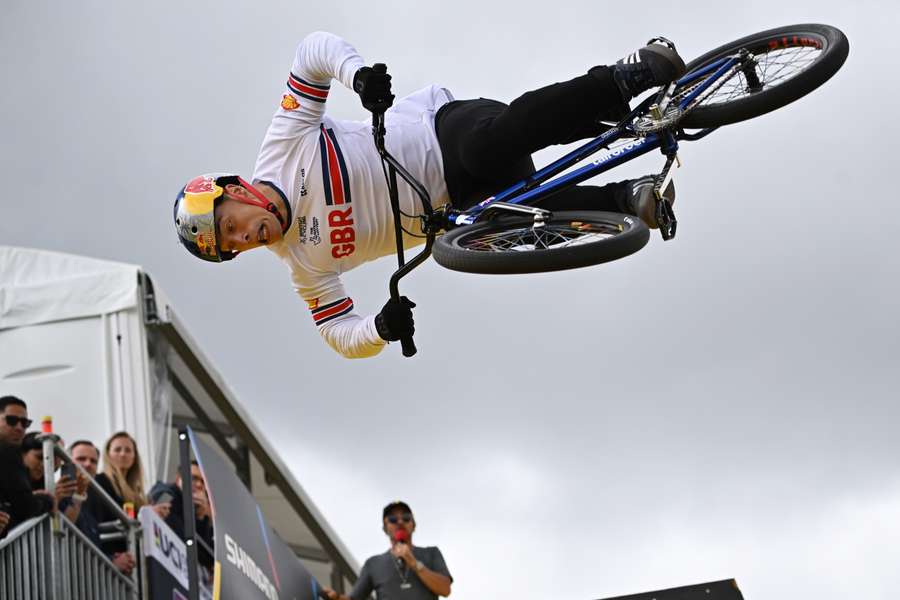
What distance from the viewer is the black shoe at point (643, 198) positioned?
19.6 feet

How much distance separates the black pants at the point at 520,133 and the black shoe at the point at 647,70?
0.05 meters

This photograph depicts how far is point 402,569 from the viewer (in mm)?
8711

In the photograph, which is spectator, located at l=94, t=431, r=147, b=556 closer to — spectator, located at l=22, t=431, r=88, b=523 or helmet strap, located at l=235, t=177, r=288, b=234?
spectator, located at l=22, t=431, r=88, b=523

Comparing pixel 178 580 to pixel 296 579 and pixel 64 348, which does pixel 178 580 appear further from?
pixel 64 348

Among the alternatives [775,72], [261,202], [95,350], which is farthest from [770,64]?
[95,350]

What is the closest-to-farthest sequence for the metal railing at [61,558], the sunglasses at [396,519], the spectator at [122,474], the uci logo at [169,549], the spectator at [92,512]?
the metal railing at [61,558], the spectator at [92,512], the uci logo at [169,549], the spectator at [122,474], the sunglasses at [396,519]

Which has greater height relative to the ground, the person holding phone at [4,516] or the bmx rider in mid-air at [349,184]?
the bmx rider in mid-air at [349,184]

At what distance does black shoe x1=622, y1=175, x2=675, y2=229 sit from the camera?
19.6ft

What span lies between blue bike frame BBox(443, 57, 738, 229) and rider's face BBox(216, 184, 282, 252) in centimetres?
74

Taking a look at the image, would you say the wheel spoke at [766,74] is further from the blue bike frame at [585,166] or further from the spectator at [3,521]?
the spectator at [3,521]

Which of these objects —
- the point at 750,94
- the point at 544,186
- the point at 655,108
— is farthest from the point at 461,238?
the point at 750,94

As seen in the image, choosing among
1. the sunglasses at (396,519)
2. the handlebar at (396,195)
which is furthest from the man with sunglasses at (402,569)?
the handlebar at (396,195)

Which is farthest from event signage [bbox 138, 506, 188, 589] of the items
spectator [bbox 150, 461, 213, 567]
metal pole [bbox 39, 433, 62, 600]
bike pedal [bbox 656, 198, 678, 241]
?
bike pedal [bbox 656, 198, 678, 241]

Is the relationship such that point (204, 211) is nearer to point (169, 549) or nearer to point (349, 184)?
point (349, 184)
